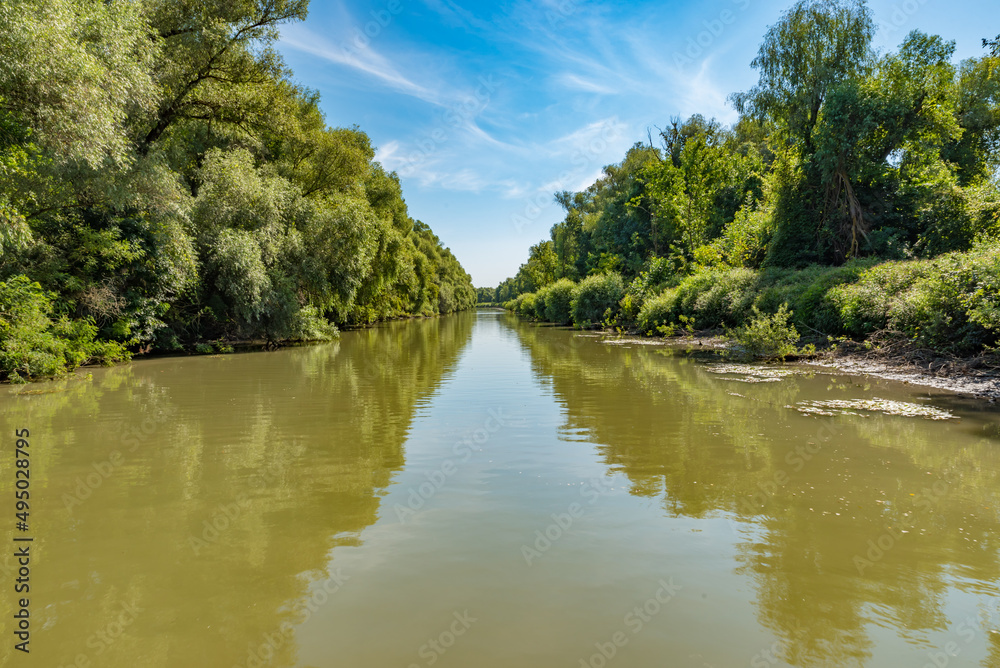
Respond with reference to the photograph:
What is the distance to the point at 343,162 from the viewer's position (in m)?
32.0

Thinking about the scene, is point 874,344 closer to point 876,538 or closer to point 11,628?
point 876,538

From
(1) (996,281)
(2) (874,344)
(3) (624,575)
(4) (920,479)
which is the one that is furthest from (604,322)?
(3) (624,575)

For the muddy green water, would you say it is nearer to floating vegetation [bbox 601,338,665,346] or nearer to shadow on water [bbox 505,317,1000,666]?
shadow on water [bbox 505,317,1000,666]

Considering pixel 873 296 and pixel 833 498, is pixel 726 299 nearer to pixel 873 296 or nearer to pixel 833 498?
pixel 873 296

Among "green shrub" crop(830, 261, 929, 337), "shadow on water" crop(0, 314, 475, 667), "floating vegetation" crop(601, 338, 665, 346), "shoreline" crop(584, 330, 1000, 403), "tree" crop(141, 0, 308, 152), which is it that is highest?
"tree" crop(141, 0, 308, 152)

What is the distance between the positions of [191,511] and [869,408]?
35.0 ft

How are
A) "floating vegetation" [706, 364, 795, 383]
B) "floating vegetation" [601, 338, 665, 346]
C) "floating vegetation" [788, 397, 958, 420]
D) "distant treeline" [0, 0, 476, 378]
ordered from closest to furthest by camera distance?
"floating vegetation" [788, 397, 958, 420], "distant treeline" [0, 0, 476, 378], "floating vegetation" [706, 364, 795, 383], "floating vegetation" [601, 338, 665, 346]

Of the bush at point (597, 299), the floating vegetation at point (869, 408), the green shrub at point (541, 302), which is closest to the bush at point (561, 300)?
the green shrub at point (541, 302)

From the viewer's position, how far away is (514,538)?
460 centimetres

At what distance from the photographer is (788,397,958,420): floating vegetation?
9.02m

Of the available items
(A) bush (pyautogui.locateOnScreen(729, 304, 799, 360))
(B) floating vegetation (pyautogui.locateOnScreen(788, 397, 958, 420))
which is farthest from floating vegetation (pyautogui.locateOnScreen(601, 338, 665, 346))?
(B) floating vegetation (pyautogui.locateOnScreen(788, 397, 958, 420))

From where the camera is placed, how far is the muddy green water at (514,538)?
319cm

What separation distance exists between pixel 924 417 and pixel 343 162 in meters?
31.0

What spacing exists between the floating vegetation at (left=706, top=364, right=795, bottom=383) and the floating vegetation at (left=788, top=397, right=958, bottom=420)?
3030 mm
